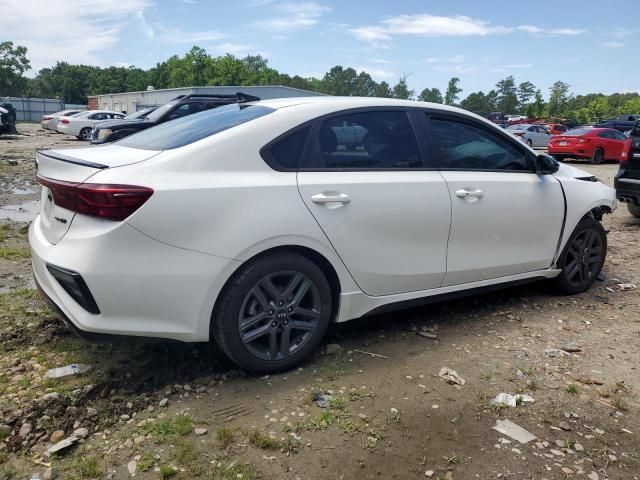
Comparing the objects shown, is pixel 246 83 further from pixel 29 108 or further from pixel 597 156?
pixel 597 156

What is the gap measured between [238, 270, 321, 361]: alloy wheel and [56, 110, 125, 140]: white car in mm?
25009

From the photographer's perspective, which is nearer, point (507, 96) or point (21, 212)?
point (21, 212)

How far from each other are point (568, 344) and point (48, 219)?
11.6 feet

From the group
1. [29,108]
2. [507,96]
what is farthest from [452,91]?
[29,108]

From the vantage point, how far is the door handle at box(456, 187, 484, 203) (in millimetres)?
3777

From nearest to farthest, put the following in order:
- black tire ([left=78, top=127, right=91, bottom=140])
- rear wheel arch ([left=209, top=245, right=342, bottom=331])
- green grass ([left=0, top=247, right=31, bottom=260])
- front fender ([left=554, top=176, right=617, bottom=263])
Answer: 1. rear wheel arch ([left=209, top=245, right=342, bottom=331])
2. front fender ([left=554, top=176, right=617, bottom=263])
3. green grass ([left=0, top=247, right=31, bottom=260])
4. black tire ([left=78, top=127, right=91, bottom=140])

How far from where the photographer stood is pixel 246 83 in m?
80.6

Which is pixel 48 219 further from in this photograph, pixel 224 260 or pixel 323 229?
pixel 323 229

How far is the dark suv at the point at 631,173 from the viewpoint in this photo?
25.1 ft

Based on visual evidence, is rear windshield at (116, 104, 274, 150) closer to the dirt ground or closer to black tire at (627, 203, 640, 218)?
the dirt ground

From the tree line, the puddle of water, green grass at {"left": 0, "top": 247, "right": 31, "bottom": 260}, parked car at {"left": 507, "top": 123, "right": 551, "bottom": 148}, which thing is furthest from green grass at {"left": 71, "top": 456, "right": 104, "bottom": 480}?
the tree line

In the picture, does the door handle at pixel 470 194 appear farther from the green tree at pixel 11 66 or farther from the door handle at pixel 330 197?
the green tree at pixel 11 66

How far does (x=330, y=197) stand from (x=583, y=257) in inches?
111

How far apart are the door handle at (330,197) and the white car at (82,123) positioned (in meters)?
24.9
